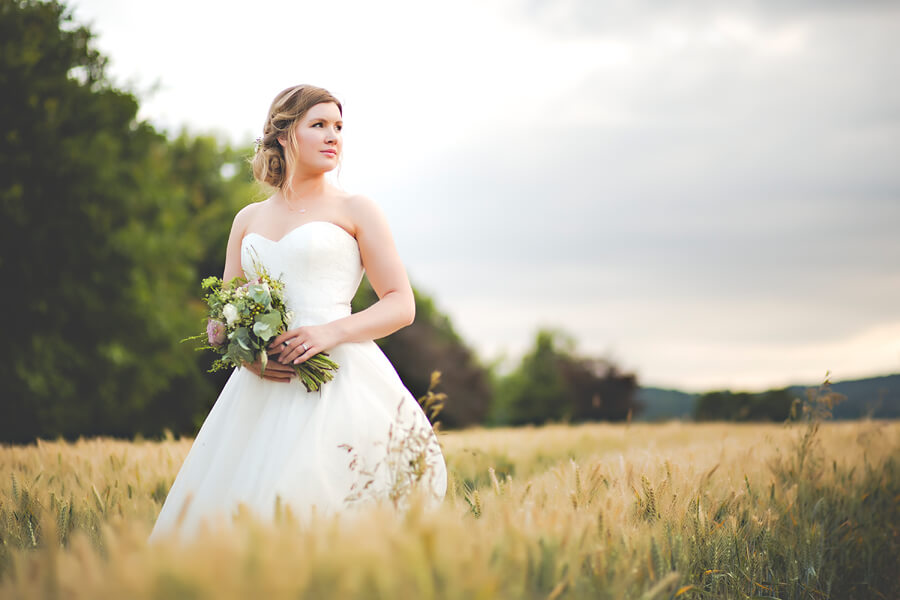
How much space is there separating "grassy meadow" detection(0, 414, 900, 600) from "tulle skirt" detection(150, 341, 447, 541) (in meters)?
0.33

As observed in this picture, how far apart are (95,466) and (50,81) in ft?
46.4

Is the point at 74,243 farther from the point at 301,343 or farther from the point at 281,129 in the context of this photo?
the point at 301,343

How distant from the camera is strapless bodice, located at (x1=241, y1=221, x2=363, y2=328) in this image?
4.06 meters

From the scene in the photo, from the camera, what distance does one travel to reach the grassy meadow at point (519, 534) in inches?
79.0

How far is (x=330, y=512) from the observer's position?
3.61 m

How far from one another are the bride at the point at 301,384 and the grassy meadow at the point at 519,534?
0.45 meters

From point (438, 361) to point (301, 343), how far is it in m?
27.4

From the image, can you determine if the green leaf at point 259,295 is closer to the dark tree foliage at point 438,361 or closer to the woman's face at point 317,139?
the woman's face at point 317,139

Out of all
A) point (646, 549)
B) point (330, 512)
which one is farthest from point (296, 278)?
point (646, 549)

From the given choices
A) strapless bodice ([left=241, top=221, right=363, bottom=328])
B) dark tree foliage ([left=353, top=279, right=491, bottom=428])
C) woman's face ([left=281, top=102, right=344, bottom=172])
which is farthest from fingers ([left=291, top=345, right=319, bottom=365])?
dark tree foliage ([left=353, top=279, right=491, bottom=428])

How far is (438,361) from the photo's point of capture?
31.2 m

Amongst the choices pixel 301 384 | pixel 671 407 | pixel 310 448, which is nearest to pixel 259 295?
pixel 301 384

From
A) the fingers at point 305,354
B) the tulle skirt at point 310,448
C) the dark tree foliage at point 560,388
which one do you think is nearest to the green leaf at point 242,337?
the fingers at point 305,354

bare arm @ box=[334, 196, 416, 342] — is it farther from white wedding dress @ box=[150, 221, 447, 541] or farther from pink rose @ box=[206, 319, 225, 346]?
pink rose @ box=[206, 319, 225, 346]
